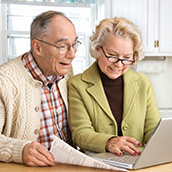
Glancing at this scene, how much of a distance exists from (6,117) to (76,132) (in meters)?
0.34

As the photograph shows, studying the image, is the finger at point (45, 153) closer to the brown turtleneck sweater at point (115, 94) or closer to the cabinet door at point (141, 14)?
the brown turtleneck sweater at point (115, 94)

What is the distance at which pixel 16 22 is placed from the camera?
3775 mm

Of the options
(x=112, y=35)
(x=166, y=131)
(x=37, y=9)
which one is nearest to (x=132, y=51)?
(x=112, y=35)

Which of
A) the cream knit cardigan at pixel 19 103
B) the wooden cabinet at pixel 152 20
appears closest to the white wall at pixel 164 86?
the wooden cabinet at pixel 152 20

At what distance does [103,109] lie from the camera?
5.38 ft

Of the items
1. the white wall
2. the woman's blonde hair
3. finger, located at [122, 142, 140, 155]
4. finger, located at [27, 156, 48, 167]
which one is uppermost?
the woman's blonde hair

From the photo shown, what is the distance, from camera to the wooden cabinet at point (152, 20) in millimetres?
3531

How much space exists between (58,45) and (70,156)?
59 cm

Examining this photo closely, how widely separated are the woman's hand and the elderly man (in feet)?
1.26

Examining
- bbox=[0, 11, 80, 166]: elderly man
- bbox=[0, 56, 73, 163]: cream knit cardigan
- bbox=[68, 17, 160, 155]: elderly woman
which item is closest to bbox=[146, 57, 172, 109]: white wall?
bbox=[68, 17, 160, 155]: elderly woman

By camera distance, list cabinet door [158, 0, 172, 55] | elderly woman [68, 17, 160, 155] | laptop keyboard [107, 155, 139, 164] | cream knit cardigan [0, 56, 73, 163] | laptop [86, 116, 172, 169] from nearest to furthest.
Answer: laptop [86, 116, 172, 169] → laptop keyboard [107, 155, 139, 164] → cream knit cardigan [0, 56, 73, 163] → elderly woman [68, 17, 160, 155] → cabinet door [158, 0, 172, 55]

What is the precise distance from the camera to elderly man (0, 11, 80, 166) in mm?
1568

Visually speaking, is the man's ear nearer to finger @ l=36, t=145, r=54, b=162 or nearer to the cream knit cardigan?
the cream knit cardigan

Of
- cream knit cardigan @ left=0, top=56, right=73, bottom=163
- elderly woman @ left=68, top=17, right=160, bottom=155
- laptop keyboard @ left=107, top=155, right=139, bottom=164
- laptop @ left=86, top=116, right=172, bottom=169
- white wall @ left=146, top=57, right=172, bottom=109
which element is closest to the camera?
laptop @ left=86, top=116, right=172, bottom=169
